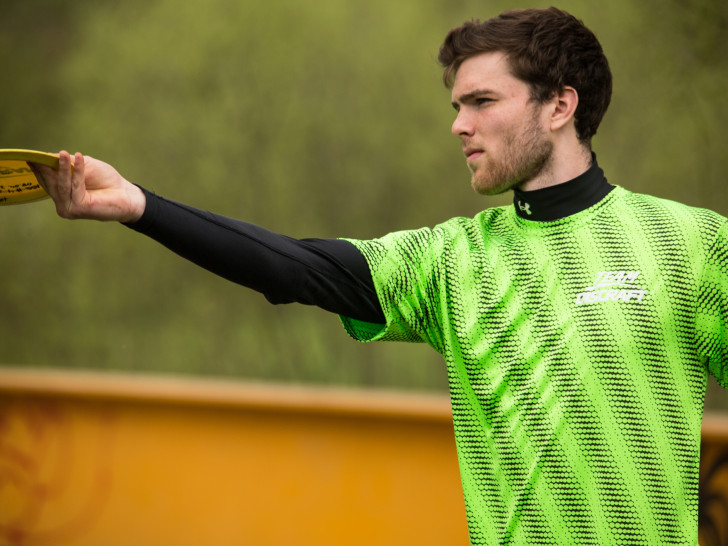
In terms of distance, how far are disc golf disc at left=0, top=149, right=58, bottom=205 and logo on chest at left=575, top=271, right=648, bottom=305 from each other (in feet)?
3.77

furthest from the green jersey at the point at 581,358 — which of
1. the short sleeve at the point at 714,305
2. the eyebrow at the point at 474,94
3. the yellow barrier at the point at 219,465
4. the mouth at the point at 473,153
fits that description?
the yellow barrier at the point at 219,465

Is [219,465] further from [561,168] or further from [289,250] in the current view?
[561,168]

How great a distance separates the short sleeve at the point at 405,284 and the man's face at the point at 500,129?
0.21m

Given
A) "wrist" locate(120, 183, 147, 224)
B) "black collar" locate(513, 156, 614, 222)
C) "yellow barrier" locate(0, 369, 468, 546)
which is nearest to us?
"wrist" locate(120, 183, 147, 224)

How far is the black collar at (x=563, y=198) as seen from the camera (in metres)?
2.01

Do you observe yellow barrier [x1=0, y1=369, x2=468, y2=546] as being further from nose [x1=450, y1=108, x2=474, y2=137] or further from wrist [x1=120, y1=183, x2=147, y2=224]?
wrist [x1=120, y1=183, x2=147, y2=224]

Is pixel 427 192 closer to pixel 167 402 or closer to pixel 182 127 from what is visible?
pixel 182 127

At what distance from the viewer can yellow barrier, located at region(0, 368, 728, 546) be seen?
12.7 feet

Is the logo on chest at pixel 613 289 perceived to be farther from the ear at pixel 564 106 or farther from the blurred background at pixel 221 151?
the blurred background at pixel 221 151

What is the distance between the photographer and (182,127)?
23.5 ft

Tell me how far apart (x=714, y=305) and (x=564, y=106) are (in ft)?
2.07

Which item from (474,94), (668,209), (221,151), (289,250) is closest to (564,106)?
(474,94)

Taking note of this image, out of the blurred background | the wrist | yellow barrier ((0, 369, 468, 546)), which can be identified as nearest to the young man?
the wrist

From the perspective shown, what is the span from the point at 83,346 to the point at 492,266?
5.87 meters
